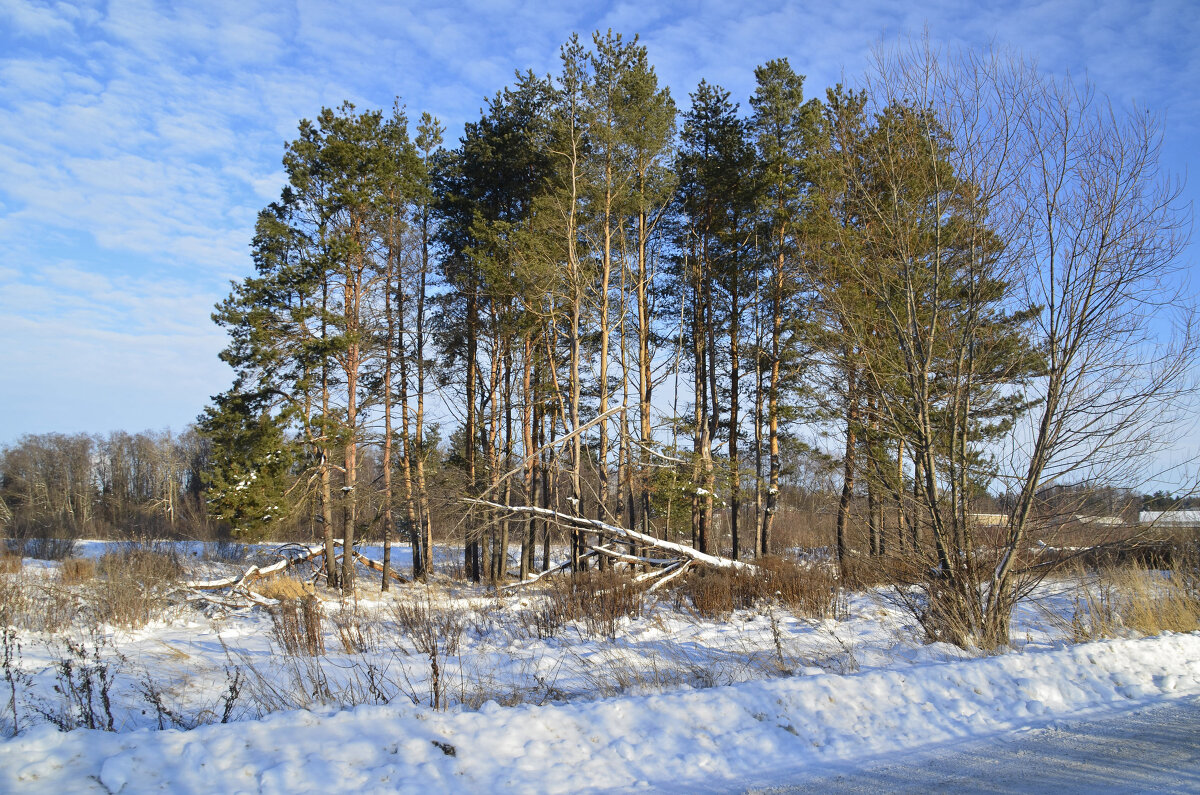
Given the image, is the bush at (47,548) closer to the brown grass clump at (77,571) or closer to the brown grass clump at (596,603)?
the brown grass clump at (77,571)

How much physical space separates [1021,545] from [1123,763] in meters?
Result: 4.18

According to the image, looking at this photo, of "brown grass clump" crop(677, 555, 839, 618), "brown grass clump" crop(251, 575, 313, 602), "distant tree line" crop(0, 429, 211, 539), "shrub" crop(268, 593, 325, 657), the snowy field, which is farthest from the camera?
Answer: "distant tree line" crop(0, 429, 211, 539)

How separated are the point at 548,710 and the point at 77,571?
17.4 meters

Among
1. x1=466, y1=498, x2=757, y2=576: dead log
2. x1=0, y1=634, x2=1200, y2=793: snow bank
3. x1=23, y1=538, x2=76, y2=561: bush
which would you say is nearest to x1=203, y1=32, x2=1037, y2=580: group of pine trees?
x1=466, y1=498, x2=757, y2=576: dead log

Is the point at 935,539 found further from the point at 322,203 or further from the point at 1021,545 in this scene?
the point at 322,203

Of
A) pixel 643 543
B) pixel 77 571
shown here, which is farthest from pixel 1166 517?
pixel 77 571

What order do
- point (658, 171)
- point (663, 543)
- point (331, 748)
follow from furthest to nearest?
point (658, 171) < point (663, 543) < point (331, 748)

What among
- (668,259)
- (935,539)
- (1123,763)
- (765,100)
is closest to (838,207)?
(935,539)

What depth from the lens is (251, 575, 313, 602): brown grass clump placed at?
608 inches

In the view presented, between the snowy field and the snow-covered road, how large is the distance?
0.65ft

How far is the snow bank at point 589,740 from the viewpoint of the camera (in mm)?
3490

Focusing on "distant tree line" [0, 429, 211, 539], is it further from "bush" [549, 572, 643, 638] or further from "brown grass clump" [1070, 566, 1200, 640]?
"brown grass clump" [1070, 566, 1200, 640]

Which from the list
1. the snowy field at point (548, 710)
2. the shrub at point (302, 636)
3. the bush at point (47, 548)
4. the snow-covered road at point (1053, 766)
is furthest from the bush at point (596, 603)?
the bush at point (47, 548)

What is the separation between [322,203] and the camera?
1784 centimetres
